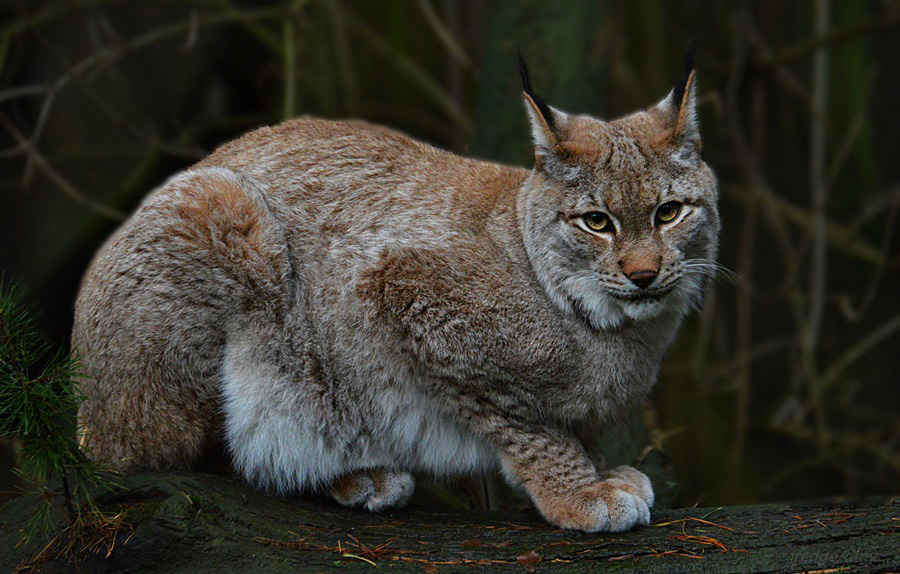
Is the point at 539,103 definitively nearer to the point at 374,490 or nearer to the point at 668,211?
the point at 668,211

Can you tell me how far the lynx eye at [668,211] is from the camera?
4348 mm

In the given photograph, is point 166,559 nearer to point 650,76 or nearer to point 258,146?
point 258,146

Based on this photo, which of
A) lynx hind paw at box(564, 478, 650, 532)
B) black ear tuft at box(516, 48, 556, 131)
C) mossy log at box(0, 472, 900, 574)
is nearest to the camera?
mossy log at box(0, 472, 900, 574)

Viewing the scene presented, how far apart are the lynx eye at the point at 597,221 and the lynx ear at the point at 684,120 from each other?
486 millimetres

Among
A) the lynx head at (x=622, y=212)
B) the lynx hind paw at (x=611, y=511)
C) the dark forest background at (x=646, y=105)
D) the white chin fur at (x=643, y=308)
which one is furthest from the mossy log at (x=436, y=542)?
the dark forest background at (x=646, y=105)

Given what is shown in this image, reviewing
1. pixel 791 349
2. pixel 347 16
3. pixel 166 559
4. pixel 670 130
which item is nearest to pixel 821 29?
pixel 791 349

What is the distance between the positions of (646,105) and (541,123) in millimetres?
4697

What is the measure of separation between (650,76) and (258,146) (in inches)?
213

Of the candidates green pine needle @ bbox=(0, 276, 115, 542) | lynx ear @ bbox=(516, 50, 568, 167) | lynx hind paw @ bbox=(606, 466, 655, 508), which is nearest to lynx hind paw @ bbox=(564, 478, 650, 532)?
lynx hind paw @ bbox=(606, 466, 655, 508)

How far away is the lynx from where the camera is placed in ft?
14.2

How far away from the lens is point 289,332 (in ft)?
15.1

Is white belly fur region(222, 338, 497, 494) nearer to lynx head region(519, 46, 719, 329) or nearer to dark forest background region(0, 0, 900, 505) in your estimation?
lynx head region(519, 46, 719, 329)

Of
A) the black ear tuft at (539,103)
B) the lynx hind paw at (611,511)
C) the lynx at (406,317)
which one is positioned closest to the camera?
the lynx hind paw at (611,511)

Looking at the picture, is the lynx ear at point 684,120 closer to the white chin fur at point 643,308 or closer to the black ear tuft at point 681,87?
the black ear tuft at point 681,87
